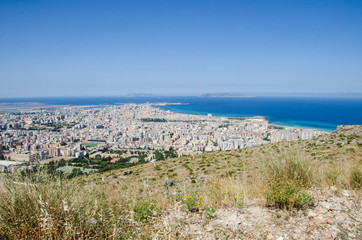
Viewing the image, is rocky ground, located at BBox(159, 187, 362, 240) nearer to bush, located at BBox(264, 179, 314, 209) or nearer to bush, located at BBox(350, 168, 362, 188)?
bush, located at BBox(264, 179, 314, 209)

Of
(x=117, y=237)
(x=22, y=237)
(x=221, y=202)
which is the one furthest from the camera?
(x=221, y=202)

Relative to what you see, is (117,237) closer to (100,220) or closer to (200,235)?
(100,220)

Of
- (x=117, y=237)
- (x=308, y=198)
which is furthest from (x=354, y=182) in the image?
(x=117, y=237)

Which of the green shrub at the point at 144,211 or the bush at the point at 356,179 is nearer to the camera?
the green shrub at the point at 144,211

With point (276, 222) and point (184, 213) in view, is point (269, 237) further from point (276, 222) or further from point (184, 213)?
point (184, 213)

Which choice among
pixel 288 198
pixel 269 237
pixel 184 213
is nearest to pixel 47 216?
pixel 184 213

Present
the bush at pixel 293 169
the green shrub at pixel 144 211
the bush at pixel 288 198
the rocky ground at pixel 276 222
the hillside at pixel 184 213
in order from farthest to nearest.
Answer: the bush at pixel 293 169
the bush at pixel 288 198
the green shrub at pixel 144 211
the rocky ground at pixel 276 222
the hillside at pixel 184 213

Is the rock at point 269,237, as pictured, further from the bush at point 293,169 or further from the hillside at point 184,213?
the bush at point 293,169

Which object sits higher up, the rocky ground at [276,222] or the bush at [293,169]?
the bush at [293,169]

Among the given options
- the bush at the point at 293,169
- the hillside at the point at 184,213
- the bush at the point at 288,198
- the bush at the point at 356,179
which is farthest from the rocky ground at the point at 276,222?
the bush at the point at 293,169
